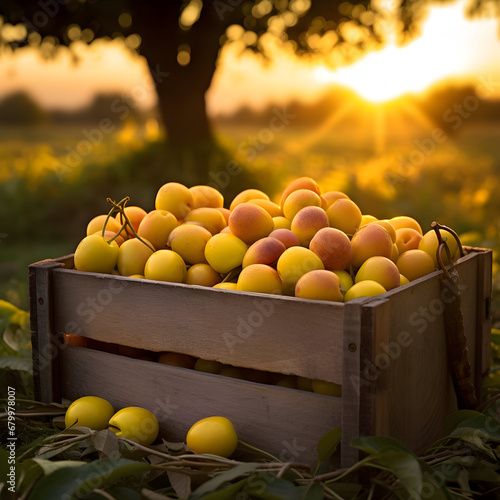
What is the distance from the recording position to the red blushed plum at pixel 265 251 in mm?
1527

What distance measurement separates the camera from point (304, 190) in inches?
68.4

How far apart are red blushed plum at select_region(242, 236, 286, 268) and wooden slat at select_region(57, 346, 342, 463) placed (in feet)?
1.05

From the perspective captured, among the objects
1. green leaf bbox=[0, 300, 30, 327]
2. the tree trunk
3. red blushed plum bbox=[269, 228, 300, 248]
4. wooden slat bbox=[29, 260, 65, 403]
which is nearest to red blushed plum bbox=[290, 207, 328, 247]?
red blushed plum bbox=[269, 228, 300, 248]

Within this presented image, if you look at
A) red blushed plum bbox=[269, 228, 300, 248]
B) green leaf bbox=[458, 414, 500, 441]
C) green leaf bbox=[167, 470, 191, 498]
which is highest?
red blushed plum bbox=[269, 228, 300, 248]

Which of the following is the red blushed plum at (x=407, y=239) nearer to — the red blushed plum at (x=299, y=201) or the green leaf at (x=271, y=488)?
the red blushed plum at (x=299, y=201)

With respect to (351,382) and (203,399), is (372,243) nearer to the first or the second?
(351,382)

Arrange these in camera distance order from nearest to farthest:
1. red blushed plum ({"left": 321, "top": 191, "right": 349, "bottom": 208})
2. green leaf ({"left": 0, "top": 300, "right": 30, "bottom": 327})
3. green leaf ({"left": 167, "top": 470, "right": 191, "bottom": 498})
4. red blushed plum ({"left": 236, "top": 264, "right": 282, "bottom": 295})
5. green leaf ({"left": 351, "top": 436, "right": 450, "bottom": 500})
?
green leaf ({"left": 351, "top": 436, "right": 450, "bottom": 500})
green leaf ({"left": 167, "top": 470, "right": 191, "bottom": 498})
red blushed plum ({"left": 236, "top": 264, "right": 282, "bottom": 295})
red blushed plum ({"left": 321, "top": 191, "right": 349, "bottom": 208})
green leaf ({"left": 0, "top": 300, "right": 30, "bottom": 327})

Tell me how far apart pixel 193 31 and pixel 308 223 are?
4.75 meters

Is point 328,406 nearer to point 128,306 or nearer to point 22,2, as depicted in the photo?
point 128,306

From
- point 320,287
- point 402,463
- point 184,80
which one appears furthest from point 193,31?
point 402,463

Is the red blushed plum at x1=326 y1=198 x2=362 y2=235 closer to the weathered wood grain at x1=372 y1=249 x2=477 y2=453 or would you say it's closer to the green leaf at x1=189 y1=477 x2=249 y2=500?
the weathered wood grain at x1=372 y1=249 x2=477 y2=453

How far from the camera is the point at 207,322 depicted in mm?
1479

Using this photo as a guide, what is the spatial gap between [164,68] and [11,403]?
4.90m

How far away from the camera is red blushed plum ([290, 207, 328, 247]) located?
160 cm
